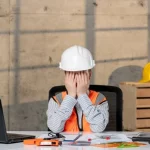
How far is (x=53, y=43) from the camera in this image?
5.17 m

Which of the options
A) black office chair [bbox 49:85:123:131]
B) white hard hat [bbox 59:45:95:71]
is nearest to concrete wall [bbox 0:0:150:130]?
black office chair [bbox 49:85:123:131]

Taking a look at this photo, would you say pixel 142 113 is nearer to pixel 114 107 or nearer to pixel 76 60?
pixel 114 107

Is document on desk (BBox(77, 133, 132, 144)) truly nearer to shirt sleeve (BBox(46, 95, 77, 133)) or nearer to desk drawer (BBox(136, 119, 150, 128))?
shirt sleeve (BBox(46, 95, 77, 133))

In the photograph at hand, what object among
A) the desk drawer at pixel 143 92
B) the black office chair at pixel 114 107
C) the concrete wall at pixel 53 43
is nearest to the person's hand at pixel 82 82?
the black office chair at pixel 114 107

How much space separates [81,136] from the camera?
2.84 metres

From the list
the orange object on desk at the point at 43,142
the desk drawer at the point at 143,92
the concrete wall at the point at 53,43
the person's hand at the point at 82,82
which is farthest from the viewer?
the concrete wall at the point at 53,43

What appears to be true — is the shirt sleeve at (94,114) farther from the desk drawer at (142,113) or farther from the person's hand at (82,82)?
the desk drawer at (142,113)

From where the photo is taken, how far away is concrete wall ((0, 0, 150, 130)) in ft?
16.7

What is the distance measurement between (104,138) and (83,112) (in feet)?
1.39

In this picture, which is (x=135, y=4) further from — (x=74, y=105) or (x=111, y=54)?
(x=74, y=105)

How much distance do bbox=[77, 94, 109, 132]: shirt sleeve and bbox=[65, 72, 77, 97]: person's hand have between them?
2.2 inches

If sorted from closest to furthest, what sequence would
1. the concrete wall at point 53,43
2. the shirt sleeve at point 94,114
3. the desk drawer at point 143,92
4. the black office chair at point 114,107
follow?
the shirt sleeve at point 94,114 → the black office chair at point 114,107 → the desk drawer at point 143,92 → the concrete wall at point 53,43

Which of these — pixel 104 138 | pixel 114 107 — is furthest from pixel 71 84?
pixel 104 138

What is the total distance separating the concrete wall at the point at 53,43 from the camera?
5.08m
